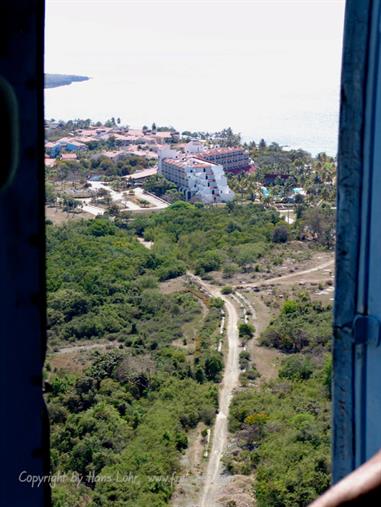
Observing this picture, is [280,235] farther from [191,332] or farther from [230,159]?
[230,159]

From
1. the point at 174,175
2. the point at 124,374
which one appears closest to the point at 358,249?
the point at 124,374

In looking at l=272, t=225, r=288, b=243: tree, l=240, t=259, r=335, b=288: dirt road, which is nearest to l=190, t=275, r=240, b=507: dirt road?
l=240, t=259, r=335, b=288: dirt road

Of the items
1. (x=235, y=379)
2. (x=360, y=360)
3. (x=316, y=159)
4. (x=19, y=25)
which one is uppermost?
(x=19, y=25)

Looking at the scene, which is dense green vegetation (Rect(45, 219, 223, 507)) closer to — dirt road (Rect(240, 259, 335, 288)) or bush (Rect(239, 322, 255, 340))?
bush (Rect(239, 322, 255, 340))

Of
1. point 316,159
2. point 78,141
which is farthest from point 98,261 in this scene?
point 78,141

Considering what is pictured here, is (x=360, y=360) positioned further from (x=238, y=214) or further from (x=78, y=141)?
(x=78, y=141)
